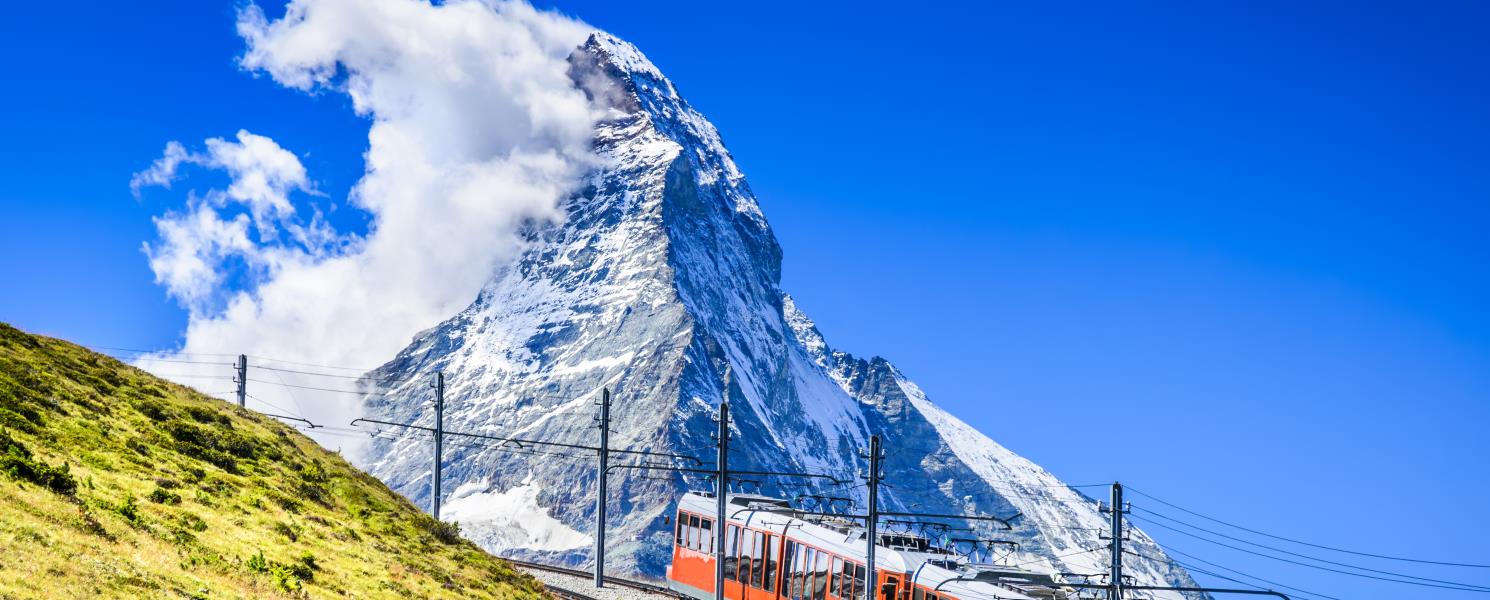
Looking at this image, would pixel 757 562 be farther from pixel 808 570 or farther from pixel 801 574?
pixel 808 570

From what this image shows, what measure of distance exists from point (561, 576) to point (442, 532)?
1818 centimetres

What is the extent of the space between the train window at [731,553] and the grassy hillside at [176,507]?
1002 cm

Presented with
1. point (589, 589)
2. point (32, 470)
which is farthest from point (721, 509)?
point (32, 470)

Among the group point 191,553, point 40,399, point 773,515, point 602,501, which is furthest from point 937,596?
point 40,399

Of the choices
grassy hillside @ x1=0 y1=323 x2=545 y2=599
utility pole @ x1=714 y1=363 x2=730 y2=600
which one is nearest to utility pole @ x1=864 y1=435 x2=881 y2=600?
utility pole @ x1=714 y1=363 x2=730 y2=600

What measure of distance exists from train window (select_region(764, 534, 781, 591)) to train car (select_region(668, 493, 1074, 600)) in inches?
1.6

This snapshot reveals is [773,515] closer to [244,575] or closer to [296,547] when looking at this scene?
[296,547]

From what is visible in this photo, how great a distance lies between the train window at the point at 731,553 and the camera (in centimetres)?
6000

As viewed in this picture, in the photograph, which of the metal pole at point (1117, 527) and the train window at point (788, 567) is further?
the train window at point (788, 567)

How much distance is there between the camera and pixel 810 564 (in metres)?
55.1

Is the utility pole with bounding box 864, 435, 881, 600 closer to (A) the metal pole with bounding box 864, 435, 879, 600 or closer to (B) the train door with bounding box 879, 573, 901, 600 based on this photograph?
(A) the metal pole with bounding box 864, 435, 879, 600

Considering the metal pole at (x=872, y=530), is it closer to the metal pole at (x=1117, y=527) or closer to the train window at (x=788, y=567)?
the train window at (x=788, y=567)

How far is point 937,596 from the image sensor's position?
49.0m

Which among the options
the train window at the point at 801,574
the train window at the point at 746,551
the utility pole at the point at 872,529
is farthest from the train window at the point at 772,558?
the utility pole at the point at 872,529
